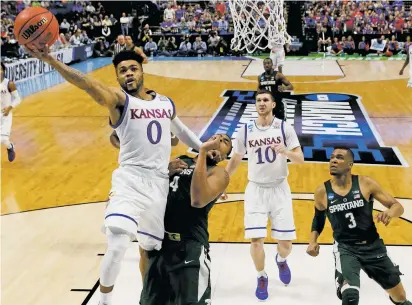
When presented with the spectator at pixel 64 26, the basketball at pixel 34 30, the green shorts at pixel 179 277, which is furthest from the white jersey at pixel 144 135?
the spectator at pixel 64 26

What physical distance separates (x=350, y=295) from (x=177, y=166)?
1744 millimetres

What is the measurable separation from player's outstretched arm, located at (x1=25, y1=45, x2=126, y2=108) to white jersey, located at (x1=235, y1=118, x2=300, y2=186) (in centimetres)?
202

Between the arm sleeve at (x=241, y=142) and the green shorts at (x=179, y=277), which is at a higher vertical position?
the arm sleeve at (x=241, y=142)

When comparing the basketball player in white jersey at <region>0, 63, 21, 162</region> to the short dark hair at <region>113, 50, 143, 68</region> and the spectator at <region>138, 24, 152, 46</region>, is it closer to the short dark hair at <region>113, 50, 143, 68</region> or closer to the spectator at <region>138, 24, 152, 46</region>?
the short dark hair at <region>113, 50, 143, 68</region>

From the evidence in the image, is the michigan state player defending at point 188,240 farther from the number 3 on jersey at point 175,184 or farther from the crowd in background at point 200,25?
the crowd in background at point 200,25

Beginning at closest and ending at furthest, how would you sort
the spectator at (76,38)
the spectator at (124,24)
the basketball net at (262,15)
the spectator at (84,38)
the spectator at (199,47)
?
the basketball net at (262,15) < the spectator at (76,38) < the spectator at (84,38) < the spectator at (199,47) < the spectator at (124,24)

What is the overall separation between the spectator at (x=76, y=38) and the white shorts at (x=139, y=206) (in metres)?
24.1

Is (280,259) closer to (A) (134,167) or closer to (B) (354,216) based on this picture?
(B) (354,216)

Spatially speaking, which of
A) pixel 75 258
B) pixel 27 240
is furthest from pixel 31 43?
pixel 27 240

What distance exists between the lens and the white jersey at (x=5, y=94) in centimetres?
1092

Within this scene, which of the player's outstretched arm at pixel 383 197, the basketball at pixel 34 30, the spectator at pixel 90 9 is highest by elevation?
the basketball at pixel 34 30

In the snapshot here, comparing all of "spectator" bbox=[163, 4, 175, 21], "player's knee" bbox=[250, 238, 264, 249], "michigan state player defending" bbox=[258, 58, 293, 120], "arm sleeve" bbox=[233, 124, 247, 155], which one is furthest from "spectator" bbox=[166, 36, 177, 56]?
"player's knee" bbox=[250, 238, 264, 249]

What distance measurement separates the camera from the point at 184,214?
4.51 metres

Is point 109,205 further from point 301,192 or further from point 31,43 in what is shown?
point 301,192
